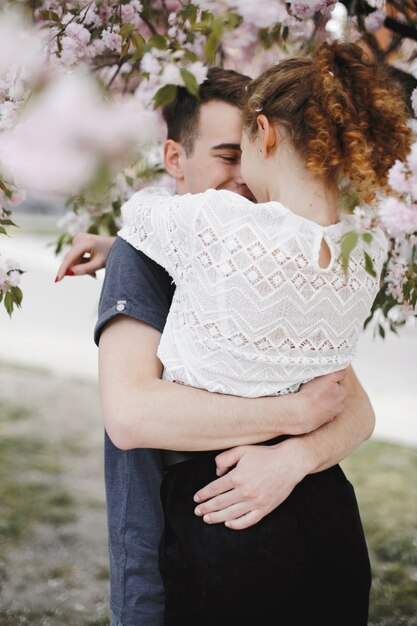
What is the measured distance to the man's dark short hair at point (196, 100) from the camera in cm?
210

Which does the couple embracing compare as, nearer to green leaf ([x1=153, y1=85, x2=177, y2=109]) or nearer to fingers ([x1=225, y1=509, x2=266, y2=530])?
fingers ([x1=225, y1=509, x2=266, y2=530])

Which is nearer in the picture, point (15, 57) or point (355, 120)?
point (355, 120)

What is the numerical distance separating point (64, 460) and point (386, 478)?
2.41 metres

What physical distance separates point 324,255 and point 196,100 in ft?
2.72

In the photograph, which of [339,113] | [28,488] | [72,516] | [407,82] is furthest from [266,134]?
[28,488]

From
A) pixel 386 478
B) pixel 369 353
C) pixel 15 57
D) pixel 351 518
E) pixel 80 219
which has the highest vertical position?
pixel 15 57

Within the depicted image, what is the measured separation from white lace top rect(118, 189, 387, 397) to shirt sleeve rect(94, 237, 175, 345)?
0.08 meters

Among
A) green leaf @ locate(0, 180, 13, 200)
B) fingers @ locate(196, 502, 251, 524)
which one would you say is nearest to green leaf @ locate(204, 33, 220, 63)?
green leaf @ locate(0, 180, 13, 200)

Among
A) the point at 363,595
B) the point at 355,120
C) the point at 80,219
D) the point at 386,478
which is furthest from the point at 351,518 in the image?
the point at 386,478

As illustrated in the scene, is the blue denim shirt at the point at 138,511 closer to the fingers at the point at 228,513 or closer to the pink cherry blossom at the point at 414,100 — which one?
the fingers at the point at 228,513

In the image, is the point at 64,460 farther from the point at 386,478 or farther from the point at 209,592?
the point at 209,592

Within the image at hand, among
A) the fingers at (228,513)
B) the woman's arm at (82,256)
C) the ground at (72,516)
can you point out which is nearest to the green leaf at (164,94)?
the woman's arm at (82,256)

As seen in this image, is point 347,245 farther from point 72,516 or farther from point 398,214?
point 72,516

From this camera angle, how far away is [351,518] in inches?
64.7
